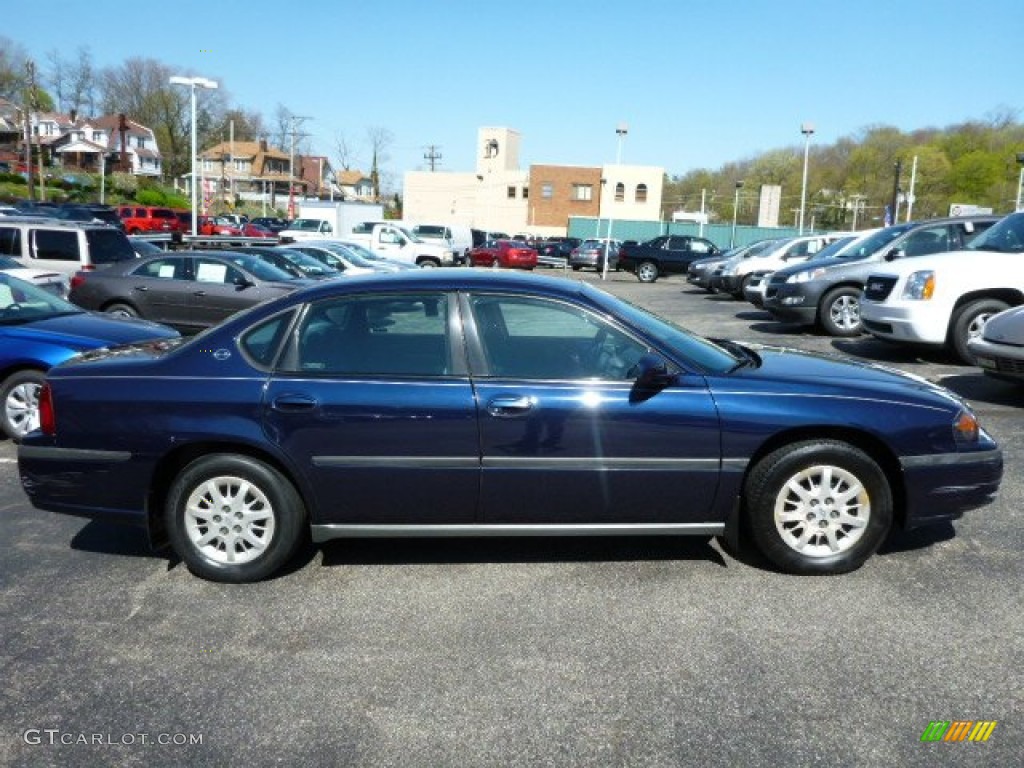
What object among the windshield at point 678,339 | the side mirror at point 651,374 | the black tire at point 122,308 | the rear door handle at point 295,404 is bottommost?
the black tire at point 122,308

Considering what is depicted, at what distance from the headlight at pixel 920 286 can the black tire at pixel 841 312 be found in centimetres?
297

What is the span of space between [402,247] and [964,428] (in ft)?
91.8

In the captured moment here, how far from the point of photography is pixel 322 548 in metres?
4.93

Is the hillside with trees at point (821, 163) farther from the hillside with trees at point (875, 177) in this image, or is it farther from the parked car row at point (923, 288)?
the parked car row at point (923, 288)

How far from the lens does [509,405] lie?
4.23 meters

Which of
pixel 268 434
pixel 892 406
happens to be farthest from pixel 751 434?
pixel 268 434

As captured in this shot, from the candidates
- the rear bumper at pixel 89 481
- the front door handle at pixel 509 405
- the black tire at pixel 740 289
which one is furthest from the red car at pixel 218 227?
the front door handle at pixel 509 405

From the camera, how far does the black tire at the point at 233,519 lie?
14.3 feet

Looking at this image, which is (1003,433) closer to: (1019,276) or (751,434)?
(1019,276)

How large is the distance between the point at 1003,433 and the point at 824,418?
402 centimetres

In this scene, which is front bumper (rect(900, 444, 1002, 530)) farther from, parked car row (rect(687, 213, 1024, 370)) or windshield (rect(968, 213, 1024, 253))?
windshield (rect(968, 213, 1024, 253))

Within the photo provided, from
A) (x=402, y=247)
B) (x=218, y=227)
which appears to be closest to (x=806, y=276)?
(x=402, y=247)

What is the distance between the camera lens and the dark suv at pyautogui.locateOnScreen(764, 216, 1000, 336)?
12.9 meters

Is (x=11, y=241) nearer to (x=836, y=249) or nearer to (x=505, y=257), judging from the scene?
(x=836, y=249)
